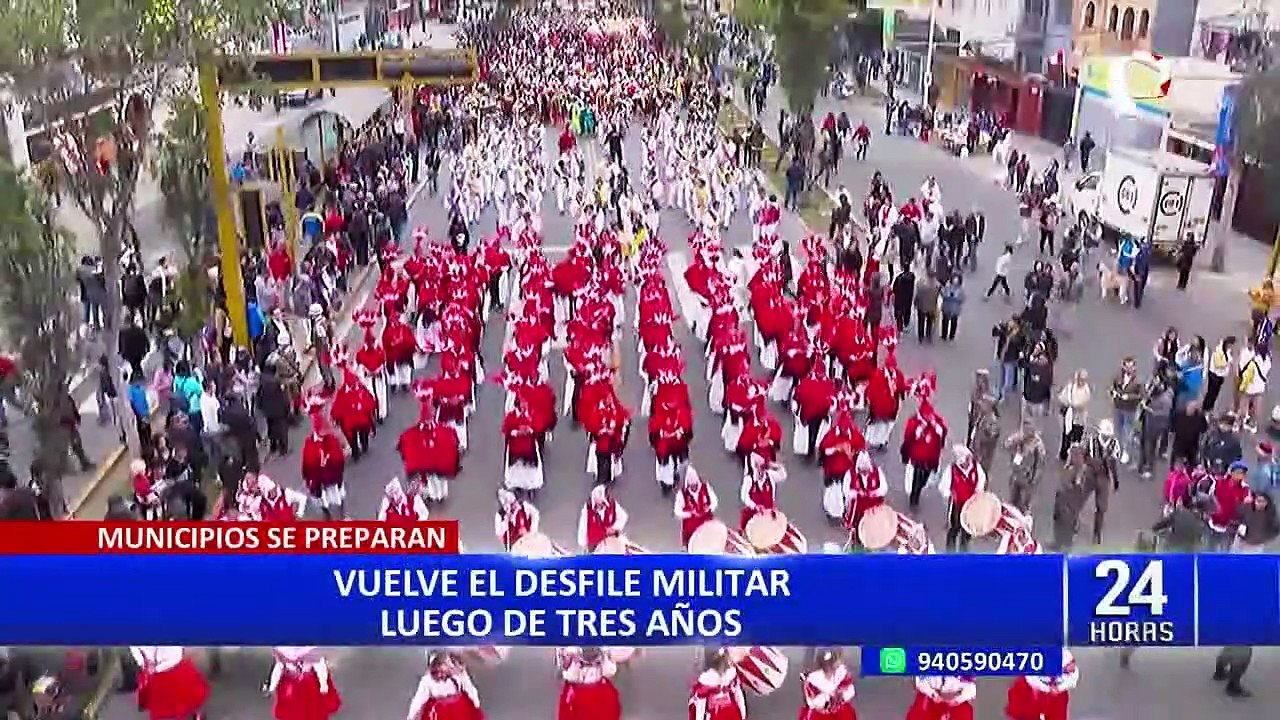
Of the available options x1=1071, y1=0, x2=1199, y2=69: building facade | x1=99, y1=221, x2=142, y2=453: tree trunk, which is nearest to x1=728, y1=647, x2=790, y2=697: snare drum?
x1=99, y1=221, x2=142, y2=453: tree trunk

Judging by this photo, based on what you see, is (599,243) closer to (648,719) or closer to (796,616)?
(648,719)

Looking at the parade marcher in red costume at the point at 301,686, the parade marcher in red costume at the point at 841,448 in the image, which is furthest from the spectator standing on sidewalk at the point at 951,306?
the parade marcher in red costume at the point at 301,686

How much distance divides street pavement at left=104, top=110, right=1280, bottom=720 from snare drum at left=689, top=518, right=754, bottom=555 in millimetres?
749

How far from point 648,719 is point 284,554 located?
13.4 feet

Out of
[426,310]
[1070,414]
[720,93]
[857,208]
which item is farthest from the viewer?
[720,93]

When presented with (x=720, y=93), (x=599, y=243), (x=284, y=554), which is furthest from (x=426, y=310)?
(x=720, y=93)

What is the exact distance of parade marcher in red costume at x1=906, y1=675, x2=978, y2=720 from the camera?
7.00 metres

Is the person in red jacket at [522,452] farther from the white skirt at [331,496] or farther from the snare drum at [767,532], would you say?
the snare drum at [767,532]

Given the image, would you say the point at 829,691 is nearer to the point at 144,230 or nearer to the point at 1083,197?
the point at 1083,197

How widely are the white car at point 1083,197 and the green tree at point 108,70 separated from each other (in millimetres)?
13453

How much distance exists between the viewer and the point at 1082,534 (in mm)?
10156

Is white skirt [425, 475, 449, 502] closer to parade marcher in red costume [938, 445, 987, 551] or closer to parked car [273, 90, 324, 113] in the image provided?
parade marcher in red costume [938, 445, 987, 551]

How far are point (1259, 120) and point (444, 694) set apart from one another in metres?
15.8

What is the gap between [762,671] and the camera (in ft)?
26.8
